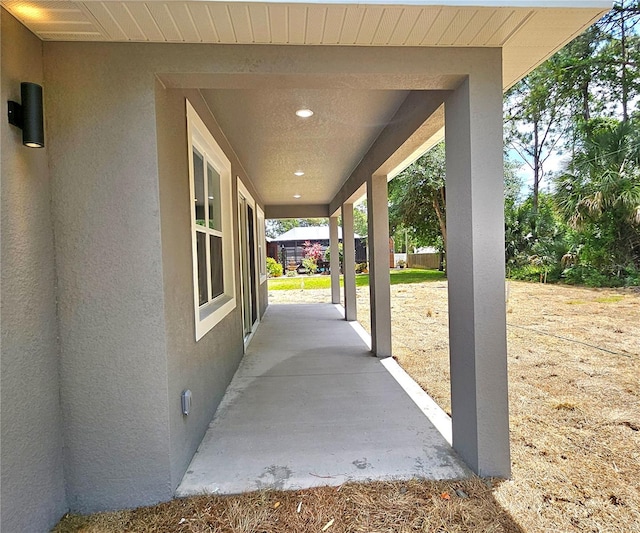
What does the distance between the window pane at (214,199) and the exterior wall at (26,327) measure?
2.01 meters

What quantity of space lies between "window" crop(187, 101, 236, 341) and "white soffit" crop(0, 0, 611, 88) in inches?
33.1

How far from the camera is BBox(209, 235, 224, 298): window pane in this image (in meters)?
3.99

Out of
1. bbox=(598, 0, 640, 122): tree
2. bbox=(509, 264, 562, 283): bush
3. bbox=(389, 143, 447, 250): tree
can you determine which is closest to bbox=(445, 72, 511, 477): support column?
bbox=(509, 264, 562, 283): bush

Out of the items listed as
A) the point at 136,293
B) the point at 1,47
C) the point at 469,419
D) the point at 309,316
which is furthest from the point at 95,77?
the point at 309,316

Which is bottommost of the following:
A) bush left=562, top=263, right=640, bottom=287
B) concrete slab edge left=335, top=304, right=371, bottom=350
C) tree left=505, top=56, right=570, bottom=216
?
concrete slab edge left=335, top=304, right=371, bottom=350

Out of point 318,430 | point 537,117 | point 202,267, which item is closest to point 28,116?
point 202,267

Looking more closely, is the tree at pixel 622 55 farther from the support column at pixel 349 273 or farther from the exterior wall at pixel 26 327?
the exterior wall at pixel 26 327

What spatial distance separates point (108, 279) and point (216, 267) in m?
2.02

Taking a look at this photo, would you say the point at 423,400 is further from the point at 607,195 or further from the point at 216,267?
the point at 607,195

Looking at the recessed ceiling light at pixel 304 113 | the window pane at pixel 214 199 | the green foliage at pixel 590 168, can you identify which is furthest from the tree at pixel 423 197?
the window pane at pixel 214 199

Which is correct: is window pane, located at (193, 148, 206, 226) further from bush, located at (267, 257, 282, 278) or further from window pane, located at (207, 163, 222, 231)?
bush, located at (267, 257, 282, 278)

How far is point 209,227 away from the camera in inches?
151

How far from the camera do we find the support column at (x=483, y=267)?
7.72 ft

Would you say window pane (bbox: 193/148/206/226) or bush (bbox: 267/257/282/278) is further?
bush (bbox: 267/257/282/278)
